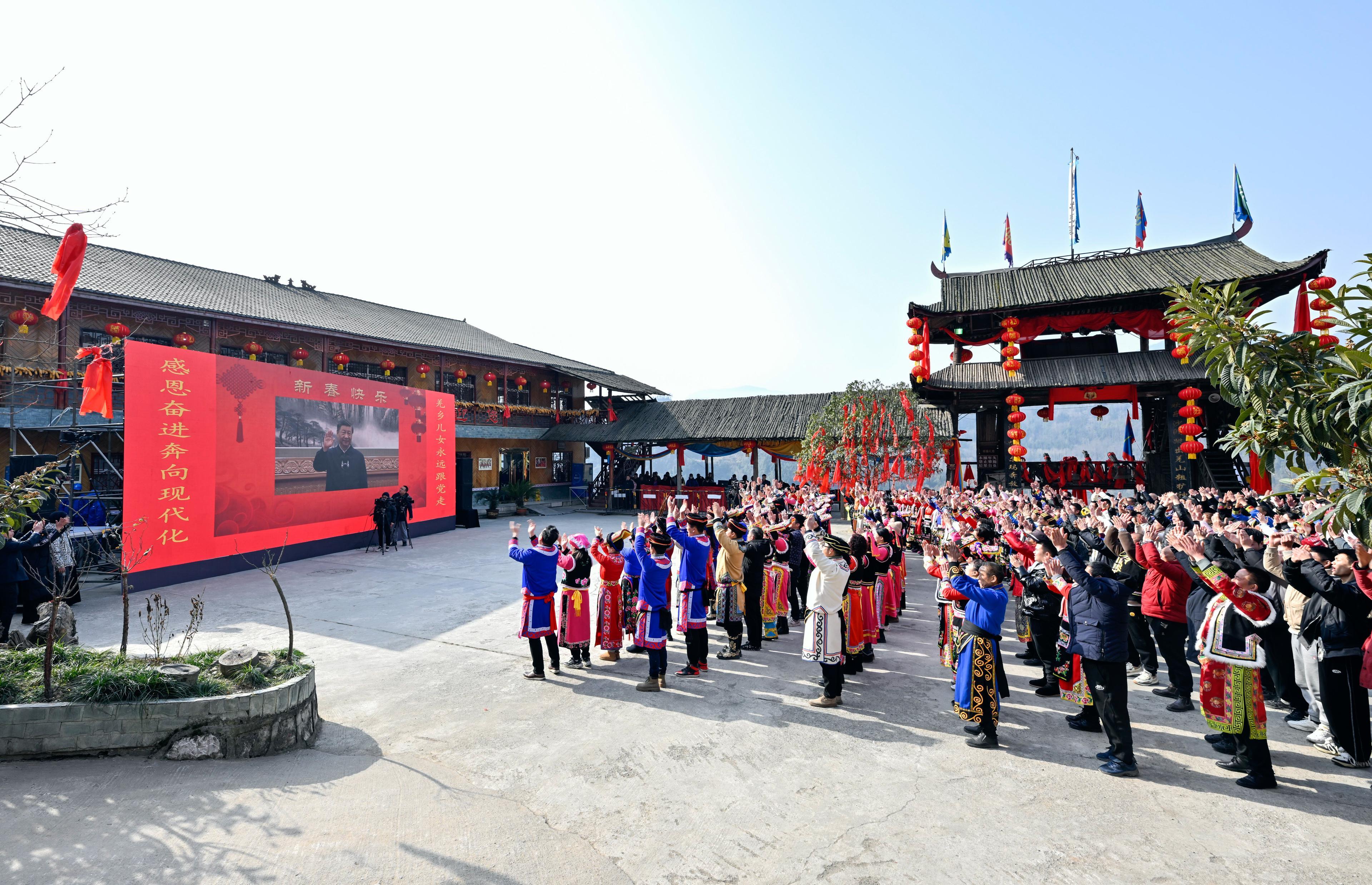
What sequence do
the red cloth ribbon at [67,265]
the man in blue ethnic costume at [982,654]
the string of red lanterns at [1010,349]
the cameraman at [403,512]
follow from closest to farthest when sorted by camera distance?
the red cloth ribbon at [67,265] < the man in blue ethnic costume at [982,654] < the cameraman at [403,512] < the string of red lanterns at [1010,349]

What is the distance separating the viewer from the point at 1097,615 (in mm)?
4363

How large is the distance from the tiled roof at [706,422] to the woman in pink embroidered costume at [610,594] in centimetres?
1554

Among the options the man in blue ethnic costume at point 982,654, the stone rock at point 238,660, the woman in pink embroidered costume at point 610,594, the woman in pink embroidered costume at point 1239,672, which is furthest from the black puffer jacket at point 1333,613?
the stone rock at point 238,660

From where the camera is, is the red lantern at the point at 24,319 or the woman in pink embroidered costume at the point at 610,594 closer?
the woman in pink embroidered costume at the point at 610,594

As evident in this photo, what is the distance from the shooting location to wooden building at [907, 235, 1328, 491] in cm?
1603

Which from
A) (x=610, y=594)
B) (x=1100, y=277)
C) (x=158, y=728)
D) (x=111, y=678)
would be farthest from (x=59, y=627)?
(x=1100, y=277)

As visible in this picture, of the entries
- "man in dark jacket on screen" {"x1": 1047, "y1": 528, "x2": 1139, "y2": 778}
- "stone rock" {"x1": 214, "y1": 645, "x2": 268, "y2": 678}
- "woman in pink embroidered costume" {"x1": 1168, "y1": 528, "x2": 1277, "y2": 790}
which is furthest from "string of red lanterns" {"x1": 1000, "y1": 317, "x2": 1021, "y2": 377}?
"stone rock" {"x1": 214, "y1": 645, "x2": 268, "y2": 678}

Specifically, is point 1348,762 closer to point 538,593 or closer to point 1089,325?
point 538,593

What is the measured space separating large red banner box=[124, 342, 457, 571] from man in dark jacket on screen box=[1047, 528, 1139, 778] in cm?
1030

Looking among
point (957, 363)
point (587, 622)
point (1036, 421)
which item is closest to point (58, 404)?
point (587, 622)

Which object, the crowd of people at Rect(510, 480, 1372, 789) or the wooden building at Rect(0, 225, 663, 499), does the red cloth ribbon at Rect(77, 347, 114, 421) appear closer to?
the wooden building at Rect(0, 225, 663, 499)

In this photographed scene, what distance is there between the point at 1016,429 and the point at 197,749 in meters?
16.2

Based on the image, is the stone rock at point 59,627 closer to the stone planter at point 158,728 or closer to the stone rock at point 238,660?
the stone planter at point 158,728

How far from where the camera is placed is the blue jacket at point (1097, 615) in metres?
4.29
